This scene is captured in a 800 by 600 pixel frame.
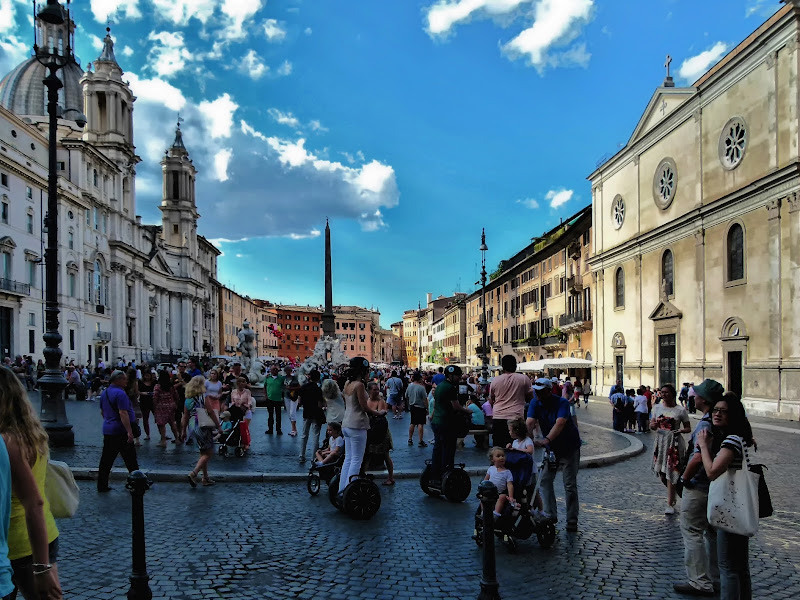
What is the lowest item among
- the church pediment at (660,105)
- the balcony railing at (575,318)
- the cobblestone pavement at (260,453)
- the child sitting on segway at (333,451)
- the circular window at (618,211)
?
the cobblestone pavement at (260,453)

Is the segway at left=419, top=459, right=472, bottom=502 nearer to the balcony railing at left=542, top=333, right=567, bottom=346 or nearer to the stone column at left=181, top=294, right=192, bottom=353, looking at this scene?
the balcony railing at left=542, top=333, right=567, bottom=346

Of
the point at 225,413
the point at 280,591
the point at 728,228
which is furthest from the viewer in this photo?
the point at 728,228

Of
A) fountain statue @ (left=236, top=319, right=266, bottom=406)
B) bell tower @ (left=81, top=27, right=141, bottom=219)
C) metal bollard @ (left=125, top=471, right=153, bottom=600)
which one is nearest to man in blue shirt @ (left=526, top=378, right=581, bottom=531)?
metal bollard @ (left=125, top=471, right=153, bottom=600)

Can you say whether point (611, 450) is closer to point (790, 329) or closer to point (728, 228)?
point (790, 329)

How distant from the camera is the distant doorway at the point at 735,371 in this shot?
24.7 meters

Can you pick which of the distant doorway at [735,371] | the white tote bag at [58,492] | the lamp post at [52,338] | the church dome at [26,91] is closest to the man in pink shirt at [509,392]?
the white tote bag at [58,492]

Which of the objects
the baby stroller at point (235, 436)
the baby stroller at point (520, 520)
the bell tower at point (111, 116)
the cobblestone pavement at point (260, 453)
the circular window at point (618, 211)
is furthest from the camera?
the bell tower at point (111, 116)

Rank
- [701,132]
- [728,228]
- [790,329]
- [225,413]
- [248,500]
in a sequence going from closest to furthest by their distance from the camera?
1. [248,500]
2. [225,413]
3. [790,329]
4. [728,228]
5. [701,132]

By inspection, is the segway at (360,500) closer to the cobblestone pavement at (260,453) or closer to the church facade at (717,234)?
the cobblestone pavement at (260,453)

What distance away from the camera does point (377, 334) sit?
560 ft

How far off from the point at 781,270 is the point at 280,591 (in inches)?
884

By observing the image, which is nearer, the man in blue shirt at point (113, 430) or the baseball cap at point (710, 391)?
the baseball cap at point (710, 391)

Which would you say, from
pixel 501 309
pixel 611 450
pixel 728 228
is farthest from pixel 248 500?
pixel 501 309

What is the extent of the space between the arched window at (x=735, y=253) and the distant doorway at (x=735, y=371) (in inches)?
118
